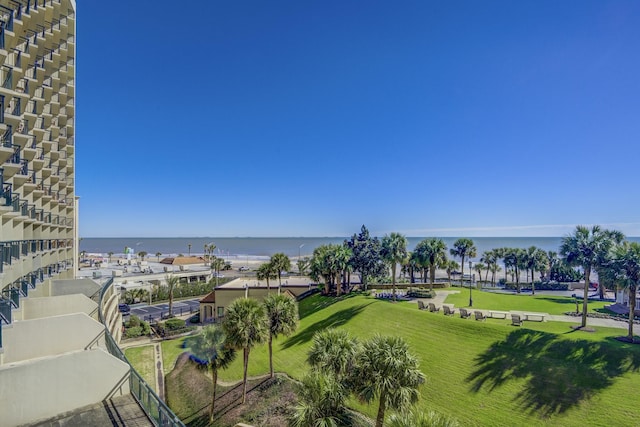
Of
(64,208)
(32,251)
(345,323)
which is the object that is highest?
(64,208)

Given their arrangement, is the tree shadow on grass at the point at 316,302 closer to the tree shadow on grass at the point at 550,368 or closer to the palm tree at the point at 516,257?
the tree shadow on grass at the point at 550,368

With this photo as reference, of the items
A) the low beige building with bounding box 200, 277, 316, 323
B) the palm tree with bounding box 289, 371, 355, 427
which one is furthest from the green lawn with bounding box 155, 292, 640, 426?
the low beige building with bounding box 200, 277, 316, 323

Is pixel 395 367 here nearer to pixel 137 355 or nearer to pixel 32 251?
pixel 32 251

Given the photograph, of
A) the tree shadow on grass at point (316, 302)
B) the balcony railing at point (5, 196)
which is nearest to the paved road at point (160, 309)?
the tree shadow on grass at point (316, 302)

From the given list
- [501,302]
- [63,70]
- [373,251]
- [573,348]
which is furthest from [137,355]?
[501,302]

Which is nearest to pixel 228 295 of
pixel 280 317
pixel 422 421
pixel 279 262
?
pixel 279 262

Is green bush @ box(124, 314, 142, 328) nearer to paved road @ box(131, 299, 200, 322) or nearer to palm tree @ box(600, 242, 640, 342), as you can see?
paved road @ box(131, 299, 200, 322)
